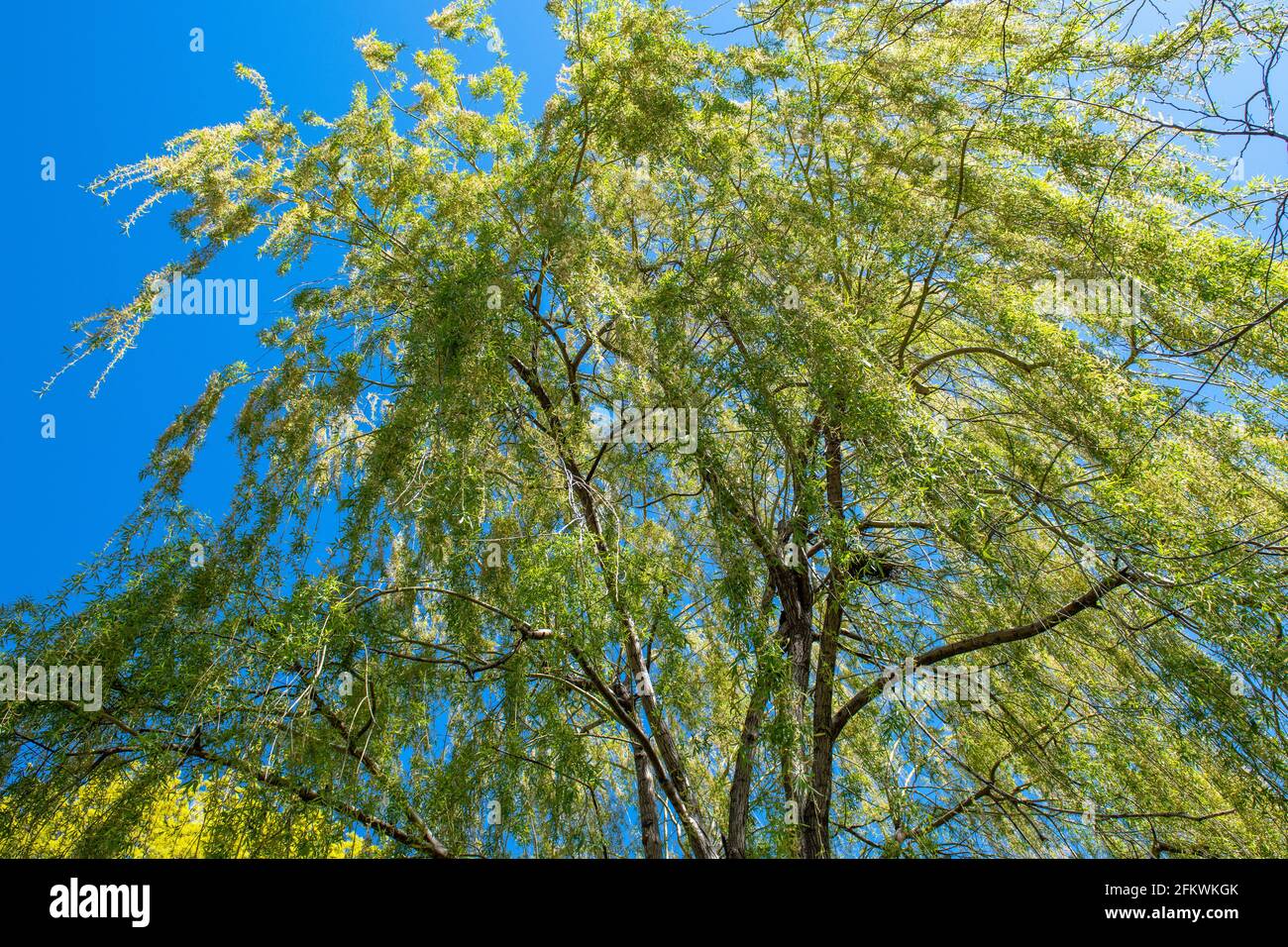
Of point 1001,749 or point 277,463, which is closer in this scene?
point 277,463

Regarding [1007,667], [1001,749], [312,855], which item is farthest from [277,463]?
[1001,749]

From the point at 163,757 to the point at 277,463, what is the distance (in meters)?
1.29

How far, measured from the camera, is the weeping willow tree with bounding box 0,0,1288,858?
7.95 feet

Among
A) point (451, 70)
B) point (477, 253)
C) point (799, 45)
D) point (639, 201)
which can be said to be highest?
point (451, 70)

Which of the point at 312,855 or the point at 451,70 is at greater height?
the point at 451,70

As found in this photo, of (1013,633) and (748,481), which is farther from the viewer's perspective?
(748,481)

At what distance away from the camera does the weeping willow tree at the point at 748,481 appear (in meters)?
2.42

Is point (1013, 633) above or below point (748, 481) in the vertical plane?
below

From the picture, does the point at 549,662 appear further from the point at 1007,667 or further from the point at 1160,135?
the point at 1160,135

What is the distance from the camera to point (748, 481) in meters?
3.38

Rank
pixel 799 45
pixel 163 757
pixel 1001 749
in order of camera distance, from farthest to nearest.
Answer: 1. pixel 799 45
2. pixel 1001 749
3. pixel 163 757

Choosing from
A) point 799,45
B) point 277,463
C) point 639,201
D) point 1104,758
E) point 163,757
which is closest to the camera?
point 163,757

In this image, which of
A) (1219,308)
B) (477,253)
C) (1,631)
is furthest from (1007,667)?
(1,631)

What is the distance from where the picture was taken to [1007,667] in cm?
321
